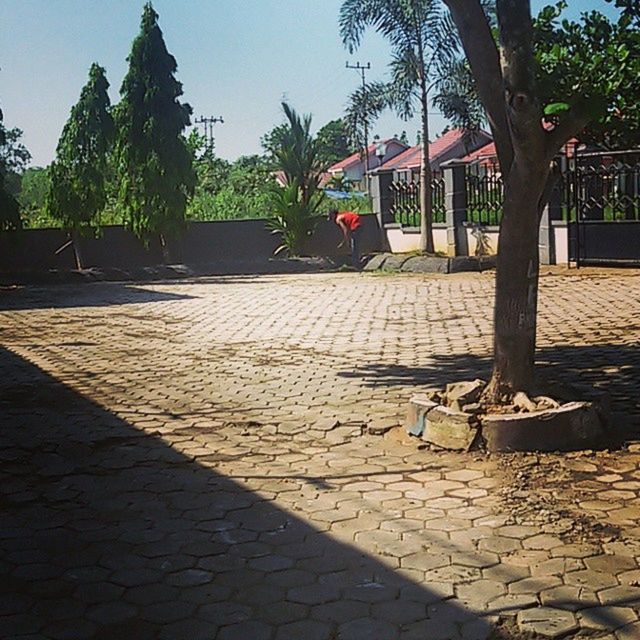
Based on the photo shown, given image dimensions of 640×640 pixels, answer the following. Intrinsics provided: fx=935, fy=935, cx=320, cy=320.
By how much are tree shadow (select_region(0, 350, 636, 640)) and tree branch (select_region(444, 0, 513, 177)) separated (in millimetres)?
2451

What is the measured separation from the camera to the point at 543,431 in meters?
5.29

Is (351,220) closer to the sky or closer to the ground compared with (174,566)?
closer to the sky

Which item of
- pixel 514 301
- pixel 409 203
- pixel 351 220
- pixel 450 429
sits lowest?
pixel 450 429

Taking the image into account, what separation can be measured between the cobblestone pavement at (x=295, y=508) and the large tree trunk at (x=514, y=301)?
685 millimetres

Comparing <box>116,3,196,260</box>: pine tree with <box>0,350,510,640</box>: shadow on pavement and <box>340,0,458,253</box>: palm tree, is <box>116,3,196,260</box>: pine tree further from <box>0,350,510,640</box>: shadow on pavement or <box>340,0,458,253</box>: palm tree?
<box>0,350,510,640</box>: shadow on pavement

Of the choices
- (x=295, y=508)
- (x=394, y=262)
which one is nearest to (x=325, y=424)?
(x=295, y=508)

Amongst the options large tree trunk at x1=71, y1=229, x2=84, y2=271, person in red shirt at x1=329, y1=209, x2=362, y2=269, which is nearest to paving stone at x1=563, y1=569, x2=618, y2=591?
person in red shirt at x1=329, y1=209, x2=362, y2=269

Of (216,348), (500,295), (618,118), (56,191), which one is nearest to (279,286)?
(56,191)

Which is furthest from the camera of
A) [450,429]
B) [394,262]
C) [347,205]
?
[347,205]

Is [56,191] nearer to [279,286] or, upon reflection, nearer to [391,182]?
[279,286]

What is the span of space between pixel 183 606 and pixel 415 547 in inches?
41.7

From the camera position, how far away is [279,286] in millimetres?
17969

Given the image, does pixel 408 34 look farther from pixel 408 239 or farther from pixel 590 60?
pixel 590 60

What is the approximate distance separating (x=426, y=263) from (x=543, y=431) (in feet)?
48.3
